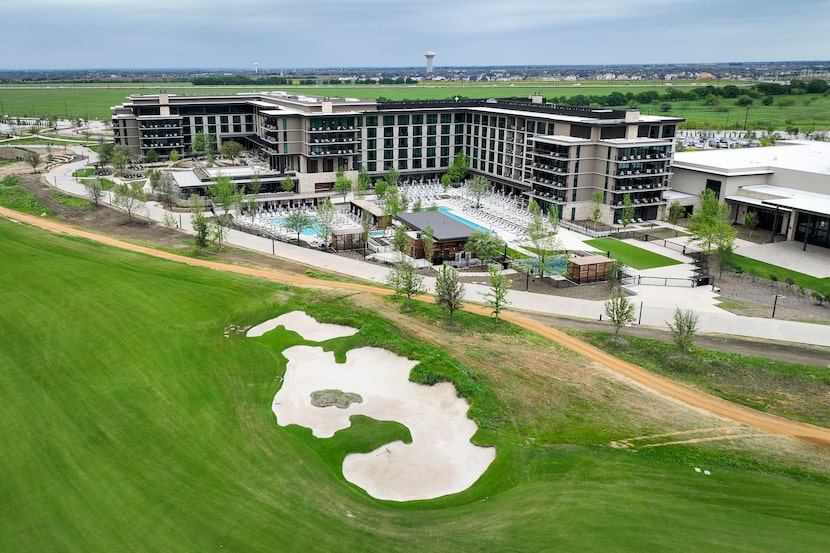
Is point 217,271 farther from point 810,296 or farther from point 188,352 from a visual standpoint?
point 810,296

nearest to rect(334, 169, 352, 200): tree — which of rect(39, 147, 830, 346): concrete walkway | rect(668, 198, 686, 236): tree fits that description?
rect(39, 147, 830, 346): concrete walkway

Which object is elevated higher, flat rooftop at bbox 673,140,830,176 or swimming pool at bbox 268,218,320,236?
flat rooftop at bbox 673,140,830,176

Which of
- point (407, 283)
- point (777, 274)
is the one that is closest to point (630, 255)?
point (777, 274)

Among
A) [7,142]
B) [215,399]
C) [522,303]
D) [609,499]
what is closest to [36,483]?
[215,399]

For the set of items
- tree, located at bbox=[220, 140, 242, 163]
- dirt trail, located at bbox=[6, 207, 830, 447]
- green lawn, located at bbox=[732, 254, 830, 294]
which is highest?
tree, located at bbox=[220, 140, 242, 163]

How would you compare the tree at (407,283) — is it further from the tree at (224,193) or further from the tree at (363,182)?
the tree at (363,182)

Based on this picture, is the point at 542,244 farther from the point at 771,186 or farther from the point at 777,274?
the point at 771,186

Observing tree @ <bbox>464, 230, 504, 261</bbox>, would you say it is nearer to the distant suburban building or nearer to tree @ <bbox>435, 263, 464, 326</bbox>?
tree @ <bbox>435, 263, 464, 326</bbox>

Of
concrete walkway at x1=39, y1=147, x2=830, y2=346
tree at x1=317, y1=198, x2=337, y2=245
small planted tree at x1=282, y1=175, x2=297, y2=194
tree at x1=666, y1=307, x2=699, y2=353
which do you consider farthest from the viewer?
small planted tree at x1=282, y1=175, x2=297, y2=194
